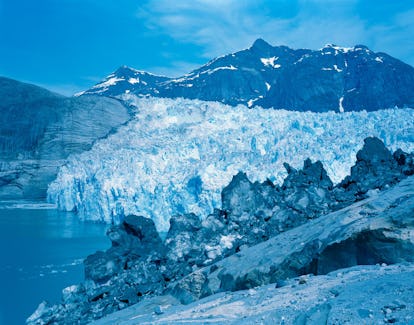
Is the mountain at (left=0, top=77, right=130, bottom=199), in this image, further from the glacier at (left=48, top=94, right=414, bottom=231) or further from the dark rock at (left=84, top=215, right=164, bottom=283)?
the dark rock at (left=84, top=215, right=164, bottom=283)

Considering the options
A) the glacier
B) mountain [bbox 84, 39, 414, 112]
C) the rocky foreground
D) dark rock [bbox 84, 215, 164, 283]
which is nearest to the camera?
the rocky foreground

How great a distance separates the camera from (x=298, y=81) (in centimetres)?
6347

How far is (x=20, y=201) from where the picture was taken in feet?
110

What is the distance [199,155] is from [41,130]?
24.1 m

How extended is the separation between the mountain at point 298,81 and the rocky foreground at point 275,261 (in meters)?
37.3

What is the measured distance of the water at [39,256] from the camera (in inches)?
403

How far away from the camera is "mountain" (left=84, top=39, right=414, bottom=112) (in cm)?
5631

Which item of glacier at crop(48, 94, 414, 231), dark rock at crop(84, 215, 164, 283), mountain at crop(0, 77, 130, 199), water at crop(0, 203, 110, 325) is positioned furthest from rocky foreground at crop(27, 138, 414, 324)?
mountain at crop(0, 77, 130, 199)

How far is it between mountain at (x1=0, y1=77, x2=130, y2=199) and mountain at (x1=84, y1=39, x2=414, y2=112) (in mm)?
5875

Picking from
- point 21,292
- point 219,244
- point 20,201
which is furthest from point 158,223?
point 20,201

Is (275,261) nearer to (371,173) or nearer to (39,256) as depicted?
(371,173)

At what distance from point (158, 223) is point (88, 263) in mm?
8342

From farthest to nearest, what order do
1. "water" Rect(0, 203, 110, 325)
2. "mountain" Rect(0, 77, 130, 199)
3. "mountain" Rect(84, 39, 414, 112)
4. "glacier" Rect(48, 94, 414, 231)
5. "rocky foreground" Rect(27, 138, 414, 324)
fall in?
"mountain" Rect(84, 39, 414, 112), "mountain" Rect(0, 77, 130, 199), "glacier" Rect(48, 94, 414, 231), "water" Rect(0, 203, 110, 325), "rocky foreground" Rect(27, 138, 414, 324)

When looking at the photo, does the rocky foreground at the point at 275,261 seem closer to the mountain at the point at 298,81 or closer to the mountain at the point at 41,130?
the mountain at the point at 41,130
